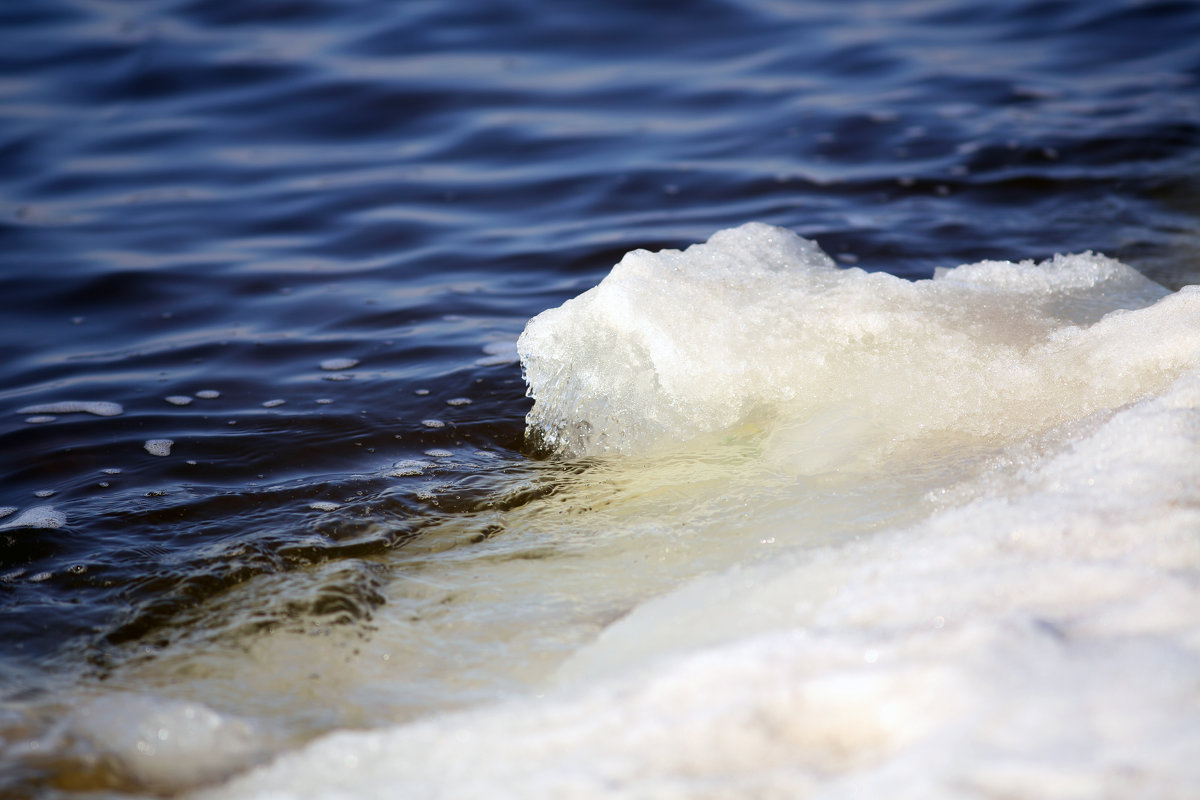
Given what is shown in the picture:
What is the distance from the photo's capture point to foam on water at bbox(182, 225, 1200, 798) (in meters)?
1.40

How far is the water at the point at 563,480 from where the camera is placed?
1499 millimetres

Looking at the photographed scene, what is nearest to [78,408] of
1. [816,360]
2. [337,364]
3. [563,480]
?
[337,364]

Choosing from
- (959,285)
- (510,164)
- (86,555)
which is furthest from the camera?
(510,164)

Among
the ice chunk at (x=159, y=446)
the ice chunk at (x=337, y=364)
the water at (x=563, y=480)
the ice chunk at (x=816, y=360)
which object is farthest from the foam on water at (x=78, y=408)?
the ice chunk at (x=816, y=360)

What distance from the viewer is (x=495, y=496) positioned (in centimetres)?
283

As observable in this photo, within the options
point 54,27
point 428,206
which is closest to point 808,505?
point 428,206

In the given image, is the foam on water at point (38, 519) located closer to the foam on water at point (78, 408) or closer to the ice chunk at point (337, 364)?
the foam on water at point (78, 408)

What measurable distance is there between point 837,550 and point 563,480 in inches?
40.9

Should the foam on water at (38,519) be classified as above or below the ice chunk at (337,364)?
below

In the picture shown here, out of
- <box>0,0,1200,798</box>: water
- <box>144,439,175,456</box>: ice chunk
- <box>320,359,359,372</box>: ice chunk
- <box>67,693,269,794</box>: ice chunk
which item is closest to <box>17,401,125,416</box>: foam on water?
<box>0,0,1200,798</box>: water

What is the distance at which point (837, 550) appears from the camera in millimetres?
1983

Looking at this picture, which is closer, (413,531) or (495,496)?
(413,531)

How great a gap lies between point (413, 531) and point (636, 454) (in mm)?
647

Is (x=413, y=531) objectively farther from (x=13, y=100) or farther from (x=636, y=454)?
(x=13, y=100)
